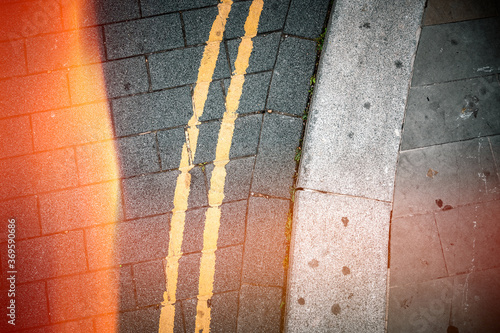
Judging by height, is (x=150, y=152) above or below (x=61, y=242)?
above

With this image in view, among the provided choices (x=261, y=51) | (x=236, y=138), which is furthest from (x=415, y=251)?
(x=261, y=51)

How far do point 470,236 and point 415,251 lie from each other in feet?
1.78

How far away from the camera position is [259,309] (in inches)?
99.6

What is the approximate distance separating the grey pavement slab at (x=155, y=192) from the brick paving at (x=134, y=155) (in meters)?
0.01

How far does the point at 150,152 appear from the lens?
2.80 metres

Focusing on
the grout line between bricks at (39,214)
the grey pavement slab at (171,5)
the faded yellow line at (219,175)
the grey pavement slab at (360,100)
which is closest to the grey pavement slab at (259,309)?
the faded yellow line at (219,175)

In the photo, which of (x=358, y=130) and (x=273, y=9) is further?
(x=273, y=9)

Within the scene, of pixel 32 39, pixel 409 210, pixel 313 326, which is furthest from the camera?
pixel 32 39

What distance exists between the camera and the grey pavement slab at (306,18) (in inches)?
114

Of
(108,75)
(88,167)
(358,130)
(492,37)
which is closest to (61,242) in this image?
(88,167)

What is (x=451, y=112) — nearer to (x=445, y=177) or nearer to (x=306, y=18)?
(x=445, y=177)

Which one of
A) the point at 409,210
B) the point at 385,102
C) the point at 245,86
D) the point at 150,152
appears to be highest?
the point at 245,86

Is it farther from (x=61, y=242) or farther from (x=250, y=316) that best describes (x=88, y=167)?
(x=250, y=316)

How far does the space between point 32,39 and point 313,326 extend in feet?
13.6
